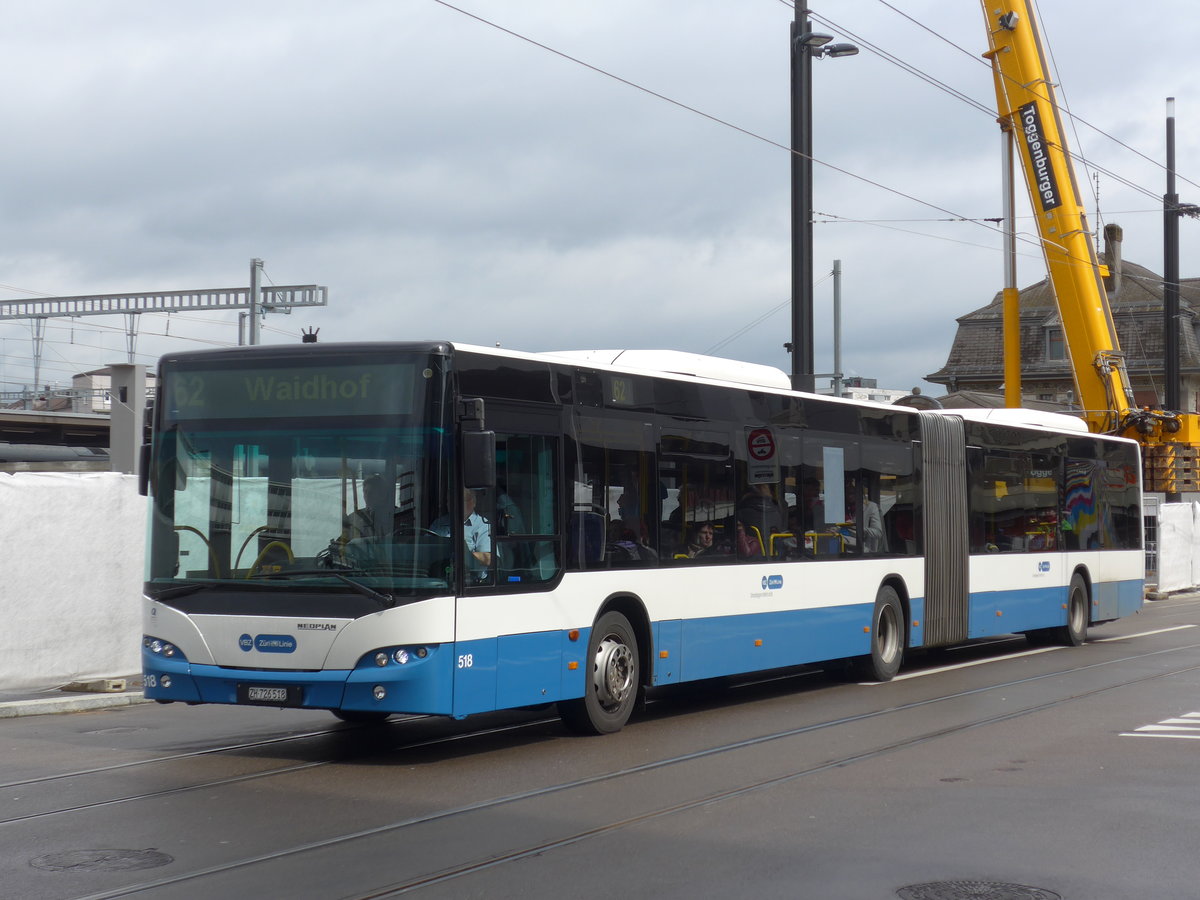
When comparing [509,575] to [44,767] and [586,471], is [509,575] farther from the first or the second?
→ [44,767]

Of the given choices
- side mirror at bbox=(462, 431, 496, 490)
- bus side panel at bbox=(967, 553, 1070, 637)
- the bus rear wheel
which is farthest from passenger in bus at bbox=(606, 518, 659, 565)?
the bus rear wheel

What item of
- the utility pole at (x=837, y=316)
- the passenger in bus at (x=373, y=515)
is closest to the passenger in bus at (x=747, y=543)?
the passenger in bus at (x=373, y=515)

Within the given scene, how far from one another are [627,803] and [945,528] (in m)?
9.74

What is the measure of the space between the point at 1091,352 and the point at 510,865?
22.4m

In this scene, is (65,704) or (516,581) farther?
(65,704)

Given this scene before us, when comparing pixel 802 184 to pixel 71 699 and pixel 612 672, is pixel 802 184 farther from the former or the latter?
pixel 71 699

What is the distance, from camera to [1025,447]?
19484 mm

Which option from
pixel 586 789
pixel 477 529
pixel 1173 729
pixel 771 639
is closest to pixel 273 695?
pixel 477 529

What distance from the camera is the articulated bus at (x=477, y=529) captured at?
959 centimetres

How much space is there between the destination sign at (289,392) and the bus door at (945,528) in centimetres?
871

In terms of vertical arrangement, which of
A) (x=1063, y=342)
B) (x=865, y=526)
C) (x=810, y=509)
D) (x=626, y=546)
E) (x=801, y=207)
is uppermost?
(x=1063, y=342)

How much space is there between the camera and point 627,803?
836cm

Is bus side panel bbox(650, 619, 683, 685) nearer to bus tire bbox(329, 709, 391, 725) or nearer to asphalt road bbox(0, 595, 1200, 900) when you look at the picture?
asphalt road bbox(0, 595, 1200, 900)

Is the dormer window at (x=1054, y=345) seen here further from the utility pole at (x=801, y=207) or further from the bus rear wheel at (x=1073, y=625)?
the utility pole at (x=801, y=207)
